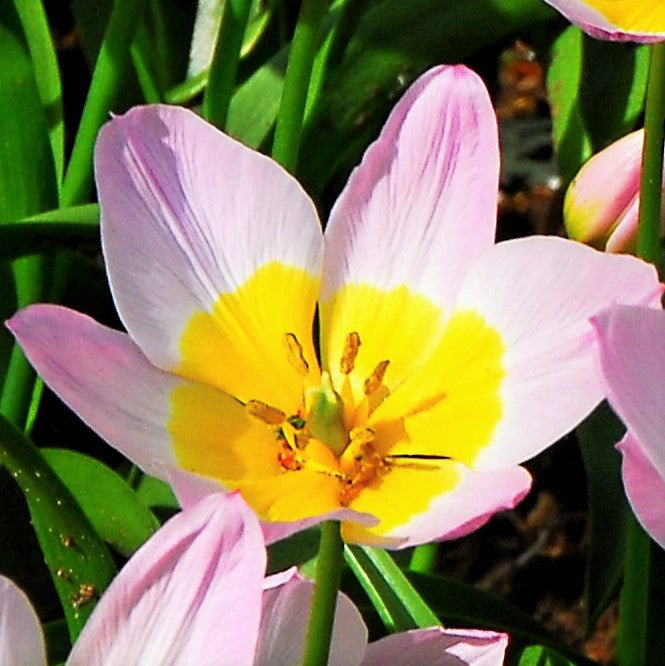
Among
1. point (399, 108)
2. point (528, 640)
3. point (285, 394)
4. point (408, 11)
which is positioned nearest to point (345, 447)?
point (285, 394)

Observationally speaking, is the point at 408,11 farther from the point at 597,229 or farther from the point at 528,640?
the point at 528,640

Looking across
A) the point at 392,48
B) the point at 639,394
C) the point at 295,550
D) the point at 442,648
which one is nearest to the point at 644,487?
the point at 639,394

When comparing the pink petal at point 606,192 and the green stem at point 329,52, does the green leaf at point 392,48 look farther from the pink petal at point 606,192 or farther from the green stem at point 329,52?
the pink petal at point 606,192

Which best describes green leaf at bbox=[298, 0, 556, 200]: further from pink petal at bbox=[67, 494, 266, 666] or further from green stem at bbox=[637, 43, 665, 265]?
pink petal at bbox=[67, 494, 266, 666]

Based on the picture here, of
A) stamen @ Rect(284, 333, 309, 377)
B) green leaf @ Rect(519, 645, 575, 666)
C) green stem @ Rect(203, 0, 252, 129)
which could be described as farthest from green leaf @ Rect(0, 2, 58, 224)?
green leaf @ Rect(519, 645, 575, 666)

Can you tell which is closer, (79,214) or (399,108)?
(399,108)

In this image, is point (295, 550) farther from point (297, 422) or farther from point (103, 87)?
point (103, 87)
